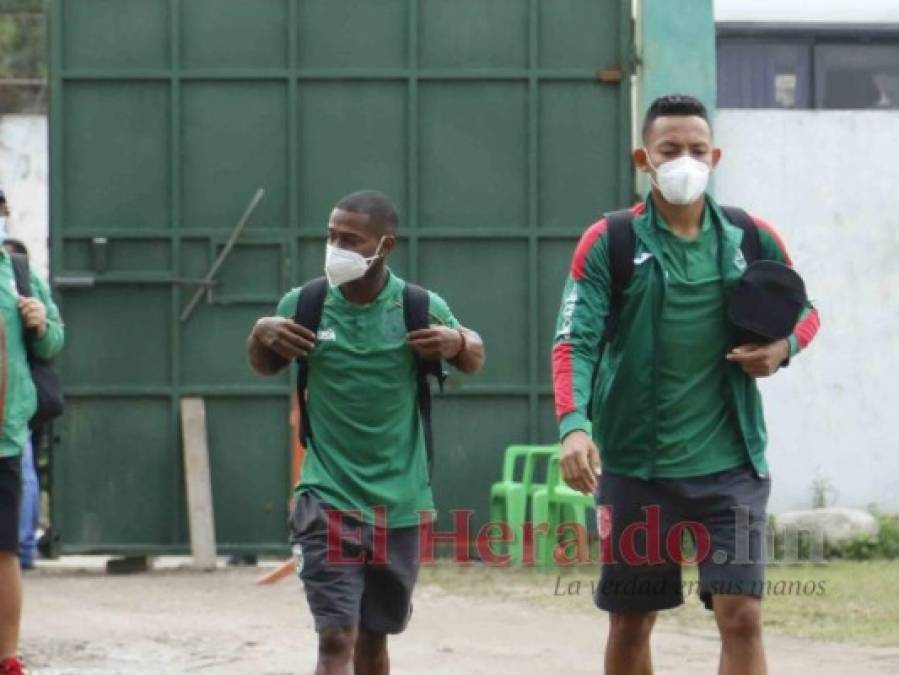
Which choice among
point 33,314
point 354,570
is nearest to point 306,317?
point 354,570

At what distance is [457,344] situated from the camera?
23.6 feet

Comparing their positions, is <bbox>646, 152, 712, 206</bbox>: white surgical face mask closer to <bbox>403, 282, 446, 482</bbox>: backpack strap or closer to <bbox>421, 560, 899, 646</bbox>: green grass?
<bbox>403, 282, 446, 482</bbox>: backpack strap

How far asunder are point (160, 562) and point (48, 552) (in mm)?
1349

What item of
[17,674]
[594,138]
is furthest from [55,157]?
[17,674]

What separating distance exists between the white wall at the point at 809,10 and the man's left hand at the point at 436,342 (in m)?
9.88

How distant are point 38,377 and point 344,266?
2.01 meters

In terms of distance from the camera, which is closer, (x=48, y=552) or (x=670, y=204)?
(x=670, y=204)

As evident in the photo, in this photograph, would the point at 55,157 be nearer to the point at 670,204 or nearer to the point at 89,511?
the point at 89,511

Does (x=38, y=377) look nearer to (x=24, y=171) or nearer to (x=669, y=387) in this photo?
(x=669, y=387)

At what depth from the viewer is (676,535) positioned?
22.0 feet

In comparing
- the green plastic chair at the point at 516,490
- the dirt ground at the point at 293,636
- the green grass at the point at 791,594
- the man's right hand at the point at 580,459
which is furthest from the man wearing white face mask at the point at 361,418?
the green plastic chair at the point at 516,490

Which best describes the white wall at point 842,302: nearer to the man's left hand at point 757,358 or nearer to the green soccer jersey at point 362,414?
the green soccer jersey at point 362,414

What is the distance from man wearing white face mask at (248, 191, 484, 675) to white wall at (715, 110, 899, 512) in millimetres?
7727

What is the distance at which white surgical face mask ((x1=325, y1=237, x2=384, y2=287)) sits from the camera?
7223 mm
